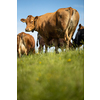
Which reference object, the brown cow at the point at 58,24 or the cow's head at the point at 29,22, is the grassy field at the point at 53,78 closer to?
the brown cow at the point at 58,24

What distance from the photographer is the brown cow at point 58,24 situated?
2.53 m

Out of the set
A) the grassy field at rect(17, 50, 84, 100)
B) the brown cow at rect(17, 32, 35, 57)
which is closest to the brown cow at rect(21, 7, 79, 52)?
the brown cow at rect(17, 32, 35, 57)

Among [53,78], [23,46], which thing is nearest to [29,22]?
[23,46]

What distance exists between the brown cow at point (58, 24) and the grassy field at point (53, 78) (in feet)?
1.92

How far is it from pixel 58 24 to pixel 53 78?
1.52 m

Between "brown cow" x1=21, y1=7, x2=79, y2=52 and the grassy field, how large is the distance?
0.59m

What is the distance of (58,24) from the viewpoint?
2.76 m

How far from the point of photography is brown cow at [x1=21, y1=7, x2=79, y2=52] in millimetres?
2527

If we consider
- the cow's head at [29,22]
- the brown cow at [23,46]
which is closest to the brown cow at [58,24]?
the cow's head at [29,22]

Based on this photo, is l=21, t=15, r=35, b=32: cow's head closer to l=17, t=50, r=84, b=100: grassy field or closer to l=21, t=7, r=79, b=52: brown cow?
l=21, t=7, r=79, b=52: brown cow
